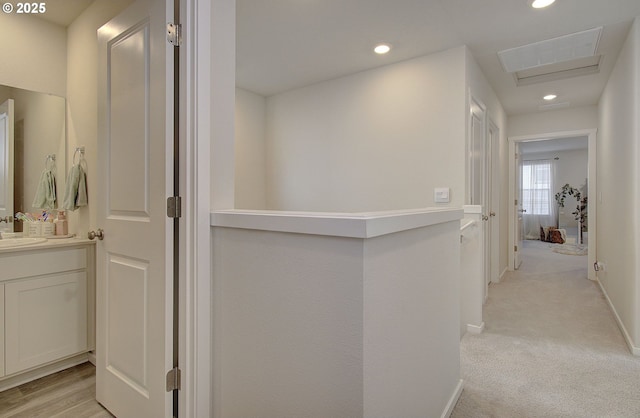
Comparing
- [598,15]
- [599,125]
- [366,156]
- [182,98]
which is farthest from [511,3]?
[599,125]

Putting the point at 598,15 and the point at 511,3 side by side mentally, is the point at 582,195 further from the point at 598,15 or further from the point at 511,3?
the point at 511,3

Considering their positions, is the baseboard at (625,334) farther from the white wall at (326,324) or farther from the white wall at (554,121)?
the white wall at (554,121)

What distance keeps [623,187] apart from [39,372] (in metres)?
4.52

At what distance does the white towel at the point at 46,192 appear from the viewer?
2291 mm

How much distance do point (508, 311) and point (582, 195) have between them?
734 cm

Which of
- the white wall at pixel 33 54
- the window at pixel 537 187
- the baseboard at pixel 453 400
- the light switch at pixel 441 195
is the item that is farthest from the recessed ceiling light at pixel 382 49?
the window at pixel 537 187

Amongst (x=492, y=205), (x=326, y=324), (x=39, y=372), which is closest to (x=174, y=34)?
(x=326, y=324)

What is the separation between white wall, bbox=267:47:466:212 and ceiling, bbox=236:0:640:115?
0.71 ft

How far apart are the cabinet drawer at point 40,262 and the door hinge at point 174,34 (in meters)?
1.55

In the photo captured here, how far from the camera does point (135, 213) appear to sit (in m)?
1.54

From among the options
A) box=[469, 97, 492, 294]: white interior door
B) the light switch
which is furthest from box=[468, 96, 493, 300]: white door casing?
the light switch

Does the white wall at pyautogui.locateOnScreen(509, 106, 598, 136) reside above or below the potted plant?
above

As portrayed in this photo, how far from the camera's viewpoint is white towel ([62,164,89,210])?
7.23 feet

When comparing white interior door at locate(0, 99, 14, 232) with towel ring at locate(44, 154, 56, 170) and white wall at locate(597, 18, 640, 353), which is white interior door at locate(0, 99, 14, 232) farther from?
white wall at locate(597, 18, 640, 353)
